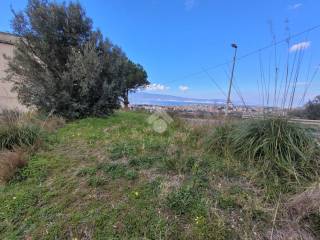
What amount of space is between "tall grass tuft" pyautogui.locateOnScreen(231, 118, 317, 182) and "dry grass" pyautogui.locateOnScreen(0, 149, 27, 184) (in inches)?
106

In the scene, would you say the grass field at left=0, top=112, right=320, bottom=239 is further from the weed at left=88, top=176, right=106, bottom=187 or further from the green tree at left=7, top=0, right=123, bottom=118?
the green tree at left=7, top=0, right=123, bottom=118

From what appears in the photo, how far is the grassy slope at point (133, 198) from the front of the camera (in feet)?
5.58

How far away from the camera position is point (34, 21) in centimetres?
627

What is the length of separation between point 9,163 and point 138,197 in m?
1.67

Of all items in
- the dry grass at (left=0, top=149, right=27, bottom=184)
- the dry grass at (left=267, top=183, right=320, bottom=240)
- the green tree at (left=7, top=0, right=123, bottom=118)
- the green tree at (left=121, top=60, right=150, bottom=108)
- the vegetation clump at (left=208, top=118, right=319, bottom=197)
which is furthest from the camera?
the green tree at (left=121, top=60, right=150, bottom=108)

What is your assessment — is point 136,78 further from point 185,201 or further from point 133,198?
point 185,201

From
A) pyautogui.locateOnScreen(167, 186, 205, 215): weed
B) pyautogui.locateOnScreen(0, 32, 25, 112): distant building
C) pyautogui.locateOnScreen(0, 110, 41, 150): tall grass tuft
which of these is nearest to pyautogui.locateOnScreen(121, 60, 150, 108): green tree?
pyautogui.locateOnScreen(0, 32, 25, 112): distant building

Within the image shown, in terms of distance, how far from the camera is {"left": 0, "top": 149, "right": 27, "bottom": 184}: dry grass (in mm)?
2427

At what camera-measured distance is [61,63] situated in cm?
675

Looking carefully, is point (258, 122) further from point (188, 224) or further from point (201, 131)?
point (188, 224)

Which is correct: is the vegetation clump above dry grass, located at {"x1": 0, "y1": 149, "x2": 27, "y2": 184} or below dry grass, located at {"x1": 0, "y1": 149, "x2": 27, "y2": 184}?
above

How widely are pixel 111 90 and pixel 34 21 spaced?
295 centimetres

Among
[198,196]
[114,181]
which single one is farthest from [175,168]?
[114,181]

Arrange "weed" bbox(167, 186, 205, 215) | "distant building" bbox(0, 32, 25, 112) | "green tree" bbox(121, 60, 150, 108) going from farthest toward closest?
1. "green tree" bbox(121, 60, 150, 108)
2. "distant building" bbox(0, 32, 25, 112)
3. "weed" bbox(167, 186, 205, 215)
